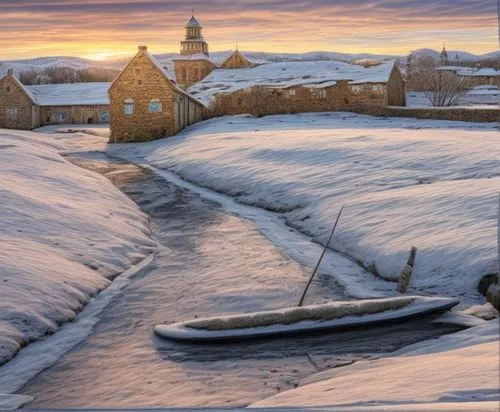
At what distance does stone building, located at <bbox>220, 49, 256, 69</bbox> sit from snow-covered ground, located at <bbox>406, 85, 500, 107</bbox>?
17.8m

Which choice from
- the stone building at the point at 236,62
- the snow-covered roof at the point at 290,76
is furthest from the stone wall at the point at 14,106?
the stone building at the point at 236,62

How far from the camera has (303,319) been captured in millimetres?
14969

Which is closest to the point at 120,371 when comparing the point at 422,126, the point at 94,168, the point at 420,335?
the point at 420,335

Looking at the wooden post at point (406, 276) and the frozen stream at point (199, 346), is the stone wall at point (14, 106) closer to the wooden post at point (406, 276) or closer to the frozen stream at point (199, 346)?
the frozen stream at point (199, 346)

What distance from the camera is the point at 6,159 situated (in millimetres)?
36906

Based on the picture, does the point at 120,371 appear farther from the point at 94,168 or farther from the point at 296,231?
the point at 94,168

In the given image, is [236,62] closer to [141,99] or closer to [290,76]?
[290,76]

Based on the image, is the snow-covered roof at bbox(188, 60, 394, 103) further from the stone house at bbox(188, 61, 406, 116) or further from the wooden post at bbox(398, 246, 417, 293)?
the wooden post at bbox(398, 246, 417, 293)

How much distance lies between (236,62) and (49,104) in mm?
19946

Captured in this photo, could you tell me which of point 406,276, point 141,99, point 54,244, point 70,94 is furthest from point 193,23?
point 406,276

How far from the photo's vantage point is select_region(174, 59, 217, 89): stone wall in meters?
87.4

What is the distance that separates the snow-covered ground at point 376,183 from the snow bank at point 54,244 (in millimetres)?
5680

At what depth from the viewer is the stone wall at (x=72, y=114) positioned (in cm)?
8225

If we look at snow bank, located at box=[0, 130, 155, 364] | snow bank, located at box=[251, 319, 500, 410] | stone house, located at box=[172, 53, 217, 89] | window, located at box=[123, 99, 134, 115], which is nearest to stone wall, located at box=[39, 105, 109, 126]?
stone house, located at box=[172, 53, 217, 89]
